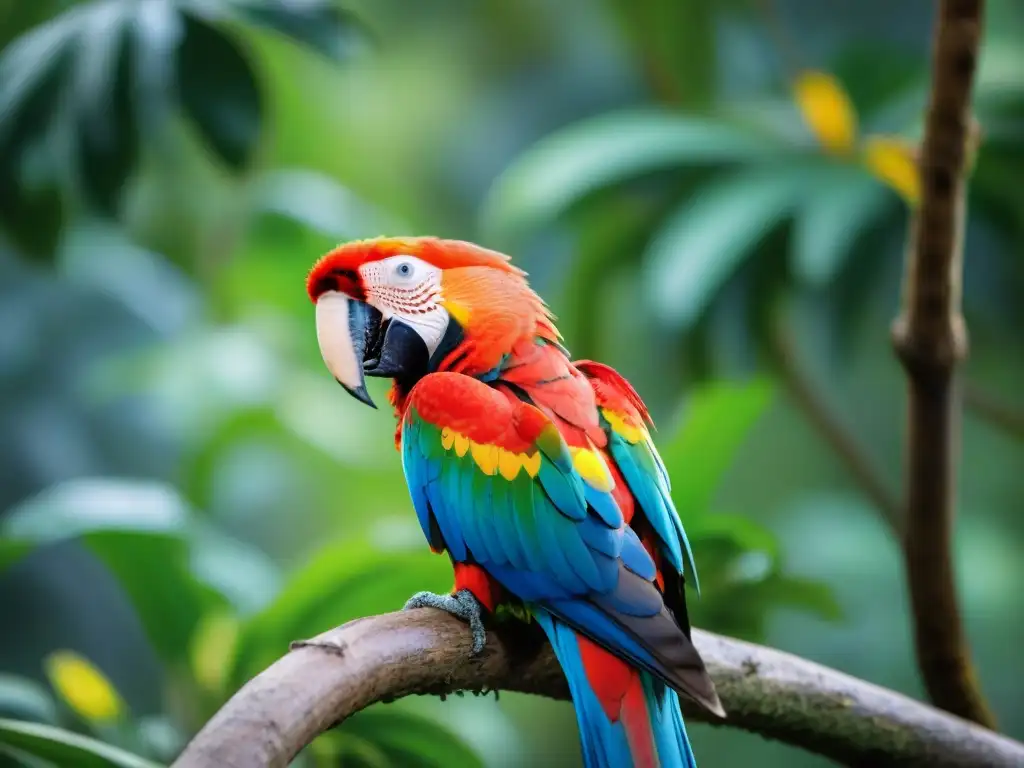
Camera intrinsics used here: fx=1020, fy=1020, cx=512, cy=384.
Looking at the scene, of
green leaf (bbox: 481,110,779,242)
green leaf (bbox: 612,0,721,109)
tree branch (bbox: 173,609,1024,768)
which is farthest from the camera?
green leaf (bbox: 612,0,721,109)

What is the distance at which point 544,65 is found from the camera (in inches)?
110

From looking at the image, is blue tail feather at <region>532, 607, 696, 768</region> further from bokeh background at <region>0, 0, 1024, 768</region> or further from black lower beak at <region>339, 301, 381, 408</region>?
bokeh background at <region>0, 0, 1024, 768</region>

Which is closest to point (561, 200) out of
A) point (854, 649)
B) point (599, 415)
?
point (599, 415)

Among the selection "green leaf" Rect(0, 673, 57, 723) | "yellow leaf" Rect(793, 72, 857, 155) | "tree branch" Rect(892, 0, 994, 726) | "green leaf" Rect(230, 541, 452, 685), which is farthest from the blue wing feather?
"yellow leaf" Rect(793, 72, 857, 155)

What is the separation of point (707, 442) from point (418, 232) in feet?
5.15

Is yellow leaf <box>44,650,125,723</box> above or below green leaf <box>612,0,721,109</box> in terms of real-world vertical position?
below

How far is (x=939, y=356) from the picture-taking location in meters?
1.10

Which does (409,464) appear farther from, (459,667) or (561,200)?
(561,200)

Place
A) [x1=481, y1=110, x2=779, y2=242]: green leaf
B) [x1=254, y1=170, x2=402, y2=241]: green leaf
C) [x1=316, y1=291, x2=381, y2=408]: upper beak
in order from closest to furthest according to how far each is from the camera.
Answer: [x1=316, y1=291, x2=381, y2=408]: upper beak, [x1=481, y1=110, x2=779, y2=242]: green leaf, [x1=254, y1=170, x2=402, y2=241]: green leaf

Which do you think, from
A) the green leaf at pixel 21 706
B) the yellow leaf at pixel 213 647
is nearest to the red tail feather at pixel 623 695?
the yellow leaf at pixel 213 647

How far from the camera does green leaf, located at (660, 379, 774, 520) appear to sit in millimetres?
1206

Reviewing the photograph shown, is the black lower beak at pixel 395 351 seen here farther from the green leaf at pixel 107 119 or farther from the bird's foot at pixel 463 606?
the green leaf at pixel 107 119

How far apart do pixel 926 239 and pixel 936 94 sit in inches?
5.8

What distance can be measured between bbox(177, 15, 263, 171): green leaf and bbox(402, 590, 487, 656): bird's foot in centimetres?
57
